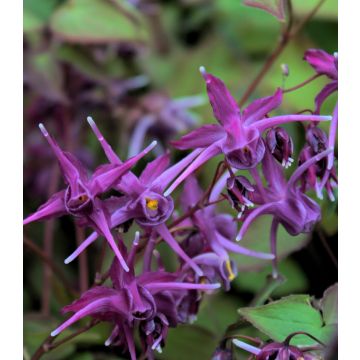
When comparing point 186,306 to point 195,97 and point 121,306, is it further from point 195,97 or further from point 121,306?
point 195,97

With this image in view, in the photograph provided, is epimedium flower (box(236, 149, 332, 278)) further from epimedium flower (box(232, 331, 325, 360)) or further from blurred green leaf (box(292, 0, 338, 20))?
blurred green leaf (box(292, 0, 338, 20))

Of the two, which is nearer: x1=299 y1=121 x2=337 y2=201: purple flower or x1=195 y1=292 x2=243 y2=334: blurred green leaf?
x1=299 y1=121 x2=337 y2=201: purple flower

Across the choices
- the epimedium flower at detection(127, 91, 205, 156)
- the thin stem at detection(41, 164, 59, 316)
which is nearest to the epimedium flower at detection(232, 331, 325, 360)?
the thin stem at detection(41, 164, 59, 316)

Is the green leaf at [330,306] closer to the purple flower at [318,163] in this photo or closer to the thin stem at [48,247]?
the purple flower at [318,163]

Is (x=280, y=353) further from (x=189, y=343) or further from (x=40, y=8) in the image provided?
(x=40, y=8)

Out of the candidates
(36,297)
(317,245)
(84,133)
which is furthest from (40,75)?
(317,245)

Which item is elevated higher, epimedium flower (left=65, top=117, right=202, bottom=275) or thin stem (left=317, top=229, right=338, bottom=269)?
epimedium flower (left=65, top=117, right=202, bottom=275)

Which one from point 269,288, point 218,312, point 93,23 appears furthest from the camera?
point 93,23

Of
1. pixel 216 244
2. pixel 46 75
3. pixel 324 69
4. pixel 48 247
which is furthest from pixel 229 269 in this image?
pixel 46 75
